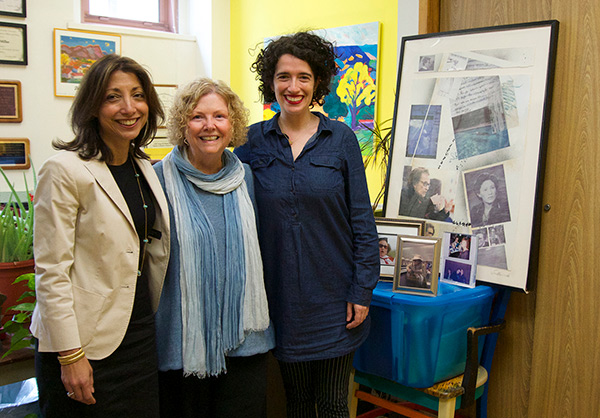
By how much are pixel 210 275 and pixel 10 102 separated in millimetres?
Answer: 3623

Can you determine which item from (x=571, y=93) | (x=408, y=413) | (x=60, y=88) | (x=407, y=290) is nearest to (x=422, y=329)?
(x=407, y=290)

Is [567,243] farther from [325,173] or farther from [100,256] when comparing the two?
[100,256]

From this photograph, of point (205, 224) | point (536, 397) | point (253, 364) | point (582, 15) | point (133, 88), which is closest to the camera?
point (133, 88)

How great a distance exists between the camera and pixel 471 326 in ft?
6.88

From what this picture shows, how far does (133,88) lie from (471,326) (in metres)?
1.43

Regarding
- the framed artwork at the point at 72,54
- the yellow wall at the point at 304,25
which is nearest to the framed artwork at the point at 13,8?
the framed artwork at the point at 72,54

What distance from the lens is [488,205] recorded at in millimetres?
2146

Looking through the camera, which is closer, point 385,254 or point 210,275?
point 210,275

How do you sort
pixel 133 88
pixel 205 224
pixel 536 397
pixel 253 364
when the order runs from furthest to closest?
pixel 536 397
pixel 253 364
pixel 205 224
pixel 133 88

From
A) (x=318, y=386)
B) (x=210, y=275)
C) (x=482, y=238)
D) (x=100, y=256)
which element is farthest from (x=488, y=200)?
(x=100, y=256)

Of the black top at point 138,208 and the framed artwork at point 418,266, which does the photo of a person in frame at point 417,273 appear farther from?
the black top at point 138,208

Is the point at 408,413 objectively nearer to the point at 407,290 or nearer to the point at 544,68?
the point at 407,290

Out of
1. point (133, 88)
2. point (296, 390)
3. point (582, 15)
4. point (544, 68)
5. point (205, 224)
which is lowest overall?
point (296, 390)

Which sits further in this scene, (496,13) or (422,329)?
(496,13)
